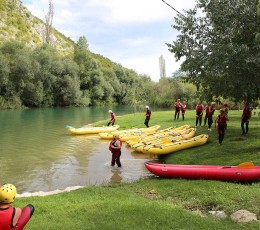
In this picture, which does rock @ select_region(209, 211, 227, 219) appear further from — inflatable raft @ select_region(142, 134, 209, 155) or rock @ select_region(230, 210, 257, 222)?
inflatable raft @ select_region(142, 134, 209, 155)

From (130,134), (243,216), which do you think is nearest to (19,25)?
(130,134)

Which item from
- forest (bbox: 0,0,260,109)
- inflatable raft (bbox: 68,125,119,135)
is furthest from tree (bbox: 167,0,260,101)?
inflatable raft (bbox: 68,125,119,135)

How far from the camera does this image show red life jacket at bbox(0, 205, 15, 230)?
4.67m

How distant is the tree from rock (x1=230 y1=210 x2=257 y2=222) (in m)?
6.72

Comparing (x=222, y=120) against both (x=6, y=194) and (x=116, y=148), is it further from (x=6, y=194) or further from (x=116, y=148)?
(x=6, y=194)

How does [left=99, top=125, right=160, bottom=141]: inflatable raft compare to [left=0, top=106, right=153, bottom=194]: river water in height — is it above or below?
above

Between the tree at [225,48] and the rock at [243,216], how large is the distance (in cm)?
672

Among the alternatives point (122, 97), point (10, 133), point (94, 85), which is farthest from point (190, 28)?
point (122, 97)

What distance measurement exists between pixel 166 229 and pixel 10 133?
23.8 metres

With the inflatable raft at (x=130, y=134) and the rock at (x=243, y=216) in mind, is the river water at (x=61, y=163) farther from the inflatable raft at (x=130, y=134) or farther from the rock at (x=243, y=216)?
the rock at (x=243, y=216)

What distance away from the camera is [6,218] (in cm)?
469

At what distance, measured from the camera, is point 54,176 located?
14078 mm

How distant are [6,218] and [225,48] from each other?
10.9 m

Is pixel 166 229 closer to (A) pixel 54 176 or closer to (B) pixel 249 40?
(A) pixel 54 176
